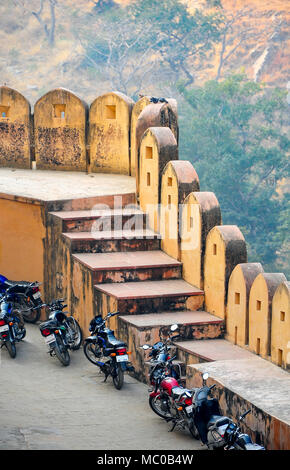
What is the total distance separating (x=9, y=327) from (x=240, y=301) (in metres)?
2.41

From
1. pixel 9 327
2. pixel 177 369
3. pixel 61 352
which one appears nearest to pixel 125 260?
pixel 61 352

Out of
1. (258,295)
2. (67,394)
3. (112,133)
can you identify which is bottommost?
(67,394)

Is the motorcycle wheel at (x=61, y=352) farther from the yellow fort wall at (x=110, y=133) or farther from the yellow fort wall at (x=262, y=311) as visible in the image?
the yellow fort wall at (x=110, y=133)

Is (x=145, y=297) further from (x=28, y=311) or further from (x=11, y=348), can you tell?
(x=28, y=311)

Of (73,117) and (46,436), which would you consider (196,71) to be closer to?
(73,117)

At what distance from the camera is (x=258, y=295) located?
8625mm

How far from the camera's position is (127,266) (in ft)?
32.6

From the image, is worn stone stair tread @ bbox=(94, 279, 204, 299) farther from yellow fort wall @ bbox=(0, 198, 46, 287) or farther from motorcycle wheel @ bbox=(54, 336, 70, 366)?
yellow fort wall @ bbox=(0, 198, 46, 287)

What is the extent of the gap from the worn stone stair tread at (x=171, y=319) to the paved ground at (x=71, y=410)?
0.61m

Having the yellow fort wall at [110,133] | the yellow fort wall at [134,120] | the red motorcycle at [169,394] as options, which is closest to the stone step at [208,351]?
the red motorcycle at [169,394]

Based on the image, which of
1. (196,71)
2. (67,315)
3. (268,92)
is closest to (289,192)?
(268,92)

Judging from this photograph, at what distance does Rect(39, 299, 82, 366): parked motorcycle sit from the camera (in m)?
9.30
